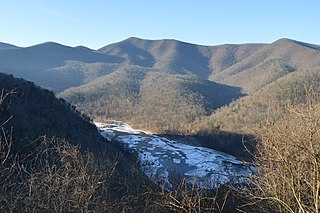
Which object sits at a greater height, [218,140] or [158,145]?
[158,145]

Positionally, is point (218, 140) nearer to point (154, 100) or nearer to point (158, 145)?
point (158, 145)

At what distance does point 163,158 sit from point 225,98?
110m

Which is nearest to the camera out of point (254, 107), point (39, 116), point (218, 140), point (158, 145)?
point (39, 116)

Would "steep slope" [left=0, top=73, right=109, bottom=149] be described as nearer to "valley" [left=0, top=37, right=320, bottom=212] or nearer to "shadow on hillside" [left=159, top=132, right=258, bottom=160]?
"valley" [left=0, top=37, right=320, bottom=212]

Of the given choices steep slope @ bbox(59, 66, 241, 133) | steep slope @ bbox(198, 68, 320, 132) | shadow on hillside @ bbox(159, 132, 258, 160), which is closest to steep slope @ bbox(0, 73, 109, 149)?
shadow on hillside @ bbox(159, 132, 258, 160)

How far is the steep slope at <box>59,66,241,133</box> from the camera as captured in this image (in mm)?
131125

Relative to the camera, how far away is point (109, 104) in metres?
156

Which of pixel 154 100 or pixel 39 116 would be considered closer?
pixel 39 116

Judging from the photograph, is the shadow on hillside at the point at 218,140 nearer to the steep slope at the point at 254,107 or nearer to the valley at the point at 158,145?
the valley at the point at 158,145

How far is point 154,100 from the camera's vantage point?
517 feet

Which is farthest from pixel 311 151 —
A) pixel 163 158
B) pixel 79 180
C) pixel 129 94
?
pixel 129 94

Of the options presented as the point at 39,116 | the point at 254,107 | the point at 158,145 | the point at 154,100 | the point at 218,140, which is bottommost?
the point at 218,140

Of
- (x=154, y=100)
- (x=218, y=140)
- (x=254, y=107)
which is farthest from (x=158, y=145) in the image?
(x=154, y=100)

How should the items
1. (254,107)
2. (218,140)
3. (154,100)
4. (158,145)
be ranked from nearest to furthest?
(158,145) < (218,140) < (254,107) < (154,100)
